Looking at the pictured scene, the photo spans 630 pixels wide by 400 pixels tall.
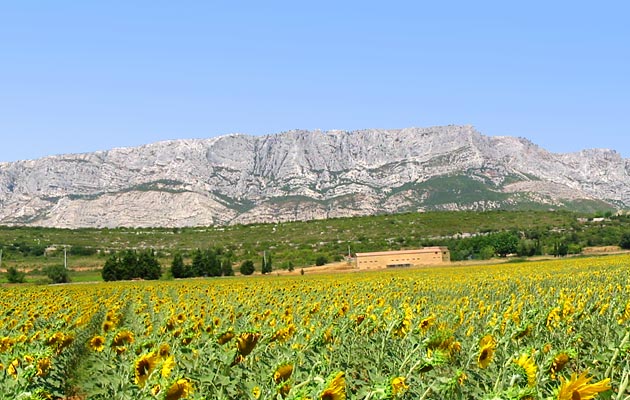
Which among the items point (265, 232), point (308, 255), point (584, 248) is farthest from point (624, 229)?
point (265, 232)

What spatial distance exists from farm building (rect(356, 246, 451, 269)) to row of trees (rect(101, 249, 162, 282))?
1124 inches

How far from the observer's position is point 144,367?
5.92 meters

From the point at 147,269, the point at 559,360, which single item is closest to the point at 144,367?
the point at 559,360

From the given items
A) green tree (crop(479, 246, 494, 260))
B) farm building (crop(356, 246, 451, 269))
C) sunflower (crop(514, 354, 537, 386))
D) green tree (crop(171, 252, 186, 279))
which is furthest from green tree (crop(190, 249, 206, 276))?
sunflower (crop(514, 354, 537, 386))

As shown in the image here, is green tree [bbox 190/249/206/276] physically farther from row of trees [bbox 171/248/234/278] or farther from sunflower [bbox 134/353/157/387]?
sunflower [bbox 134/353/157/387]

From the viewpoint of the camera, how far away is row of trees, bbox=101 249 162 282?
81188 millimetres

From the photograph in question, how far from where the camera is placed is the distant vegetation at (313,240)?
10644 centimetres

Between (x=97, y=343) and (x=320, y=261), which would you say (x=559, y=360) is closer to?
(x=97, y=343)

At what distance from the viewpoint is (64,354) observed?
1202 centimetres

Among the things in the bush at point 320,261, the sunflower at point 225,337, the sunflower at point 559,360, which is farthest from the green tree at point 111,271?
the sunflower at point 559,360

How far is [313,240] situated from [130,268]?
7016 centimetres

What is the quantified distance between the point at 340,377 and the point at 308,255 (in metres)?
118

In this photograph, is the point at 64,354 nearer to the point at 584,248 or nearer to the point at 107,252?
the point at 584,248

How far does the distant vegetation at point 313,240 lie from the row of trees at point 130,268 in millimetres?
164
